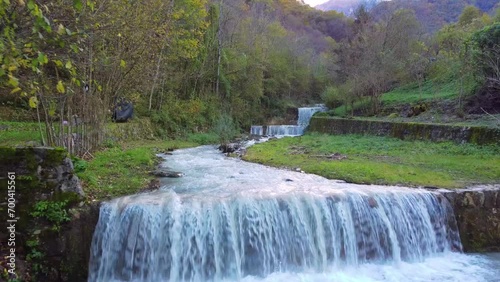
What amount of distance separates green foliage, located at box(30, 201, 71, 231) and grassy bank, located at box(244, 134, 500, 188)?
6654 millimetres

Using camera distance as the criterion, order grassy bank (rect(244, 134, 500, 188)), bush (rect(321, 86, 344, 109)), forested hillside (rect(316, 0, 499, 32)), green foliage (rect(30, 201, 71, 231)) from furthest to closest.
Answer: forested hillside (rect(316, 0, 499, 32))
bush (rect(321, 86, 344, 109))
grassy bank (rect(244, 134, 500, 188))
green foliage (rect(30, 201, 71, 231))

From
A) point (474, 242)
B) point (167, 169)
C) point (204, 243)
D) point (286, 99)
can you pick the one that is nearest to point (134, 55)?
point (167, 169)

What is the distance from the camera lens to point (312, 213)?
7.25 metres

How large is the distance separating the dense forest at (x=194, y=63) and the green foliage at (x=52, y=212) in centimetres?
196

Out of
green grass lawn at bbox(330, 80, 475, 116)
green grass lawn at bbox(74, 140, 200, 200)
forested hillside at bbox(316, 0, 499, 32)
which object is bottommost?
green grass lawn at bbox(74, 140, 200, 200)

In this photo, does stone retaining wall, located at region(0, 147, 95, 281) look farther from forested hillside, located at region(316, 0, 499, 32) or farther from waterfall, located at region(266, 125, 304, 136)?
forested hillside, located at region(316, 0, 499, 32)

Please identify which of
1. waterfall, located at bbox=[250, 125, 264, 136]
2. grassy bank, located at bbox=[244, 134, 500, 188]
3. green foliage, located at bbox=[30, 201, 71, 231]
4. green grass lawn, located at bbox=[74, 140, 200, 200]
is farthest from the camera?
waterfall, located at bbox=[250, 125, 264, 136]

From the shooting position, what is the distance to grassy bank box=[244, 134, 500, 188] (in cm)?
923

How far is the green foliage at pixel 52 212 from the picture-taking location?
6.00 meters

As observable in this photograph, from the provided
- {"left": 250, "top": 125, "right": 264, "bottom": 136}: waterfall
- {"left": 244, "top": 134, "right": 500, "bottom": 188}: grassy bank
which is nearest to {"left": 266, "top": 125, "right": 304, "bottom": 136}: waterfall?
{"left": 250, "top": 125, "right": 264, "bottom": 136}: waterfall

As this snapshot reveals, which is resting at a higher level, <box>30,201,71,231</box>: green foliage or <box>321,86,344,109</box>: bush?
<box>321,86,344,109</box>: bush

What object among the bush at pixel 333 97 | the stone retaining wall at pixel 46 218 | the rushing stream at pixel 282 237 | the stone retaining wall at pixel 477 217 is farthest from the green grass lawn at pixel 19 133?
the bush at pixel 333 97

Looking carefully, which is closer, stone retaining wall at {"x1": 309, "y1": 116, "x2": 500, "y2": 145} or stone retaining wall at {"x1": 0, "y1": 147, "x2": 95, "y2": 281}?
stone retaining wall at {"x1": 0, "y1": 147, "x2": 95, "y2": 281}

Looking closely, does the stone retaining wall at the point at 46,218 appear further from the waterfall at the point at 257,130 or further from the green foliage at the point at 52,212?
the waterfall at the point at 257,130
